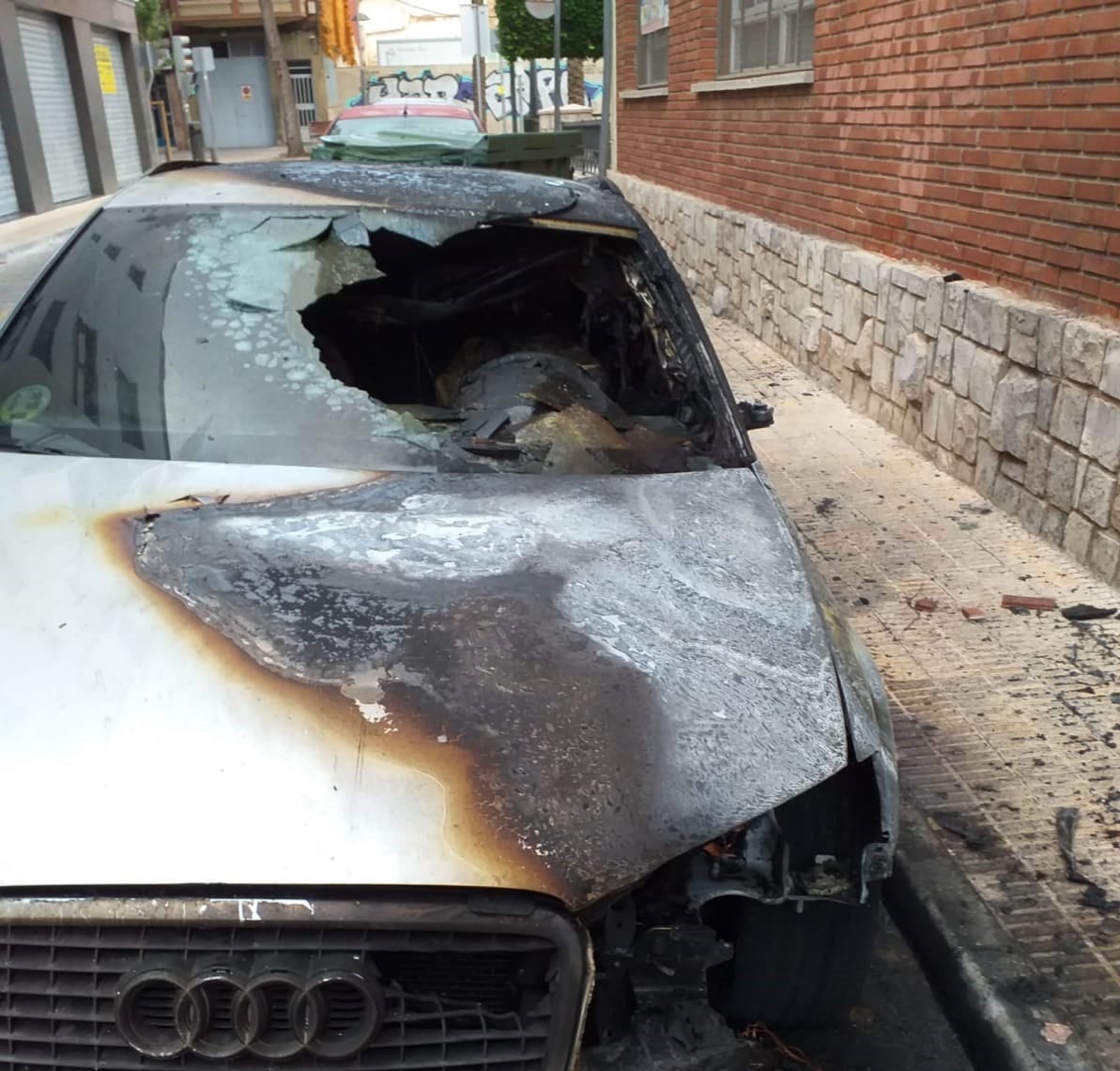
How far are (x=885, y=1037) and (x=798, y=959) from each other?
27.9 inches

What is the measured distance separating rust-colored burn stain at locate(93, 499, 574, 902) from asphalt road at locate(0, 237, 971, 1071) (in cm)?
97

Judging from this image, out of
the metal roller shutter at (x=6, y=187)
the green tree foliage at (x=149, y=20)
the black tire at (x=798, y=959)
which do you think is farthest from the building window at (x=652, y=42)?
the green tree foliage at (x=149, y=20)

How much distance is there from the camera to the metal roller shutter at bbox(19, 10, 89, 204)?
19469 mm

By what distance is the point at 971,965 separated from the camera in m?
2.49

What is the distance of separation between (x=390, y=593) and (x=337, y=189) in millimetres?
1688

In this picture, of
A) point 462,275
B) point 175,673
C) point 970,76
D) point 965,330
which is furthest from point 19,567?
point 970,76

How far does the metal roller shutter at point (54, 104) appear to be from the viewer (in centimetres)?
1947

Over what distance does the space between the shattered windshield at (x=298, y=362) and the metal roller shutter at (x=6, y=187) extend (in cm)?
1720

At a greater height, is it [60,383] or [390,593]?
[60,383]

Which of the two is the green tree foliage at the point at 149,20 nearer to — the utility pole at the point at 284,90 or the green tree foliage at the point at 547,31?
the utility pole at the point at 284,90

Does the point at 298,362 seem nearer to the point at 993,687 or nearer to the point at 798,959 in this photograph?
the point at 798,959

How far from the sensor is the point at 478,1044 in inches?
58.3

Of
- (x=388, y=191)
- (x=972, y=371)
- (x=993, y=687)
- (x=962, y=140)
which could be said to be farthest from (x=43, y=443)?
(x=962, y=140)

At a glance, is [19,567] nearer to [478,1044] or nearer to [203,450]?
[203,450]
